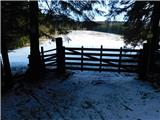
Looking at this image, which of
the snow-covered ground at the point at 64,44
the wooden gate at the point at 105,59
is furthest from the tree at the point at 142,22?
the snow-covered ground at the point at 64,44

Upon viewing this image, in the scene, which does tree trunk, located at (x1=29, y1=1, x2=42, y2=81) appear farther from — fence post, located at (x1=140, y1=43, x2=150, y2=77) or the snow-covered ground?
fence post, located at (x1=140, y1=43, x2=150, y2=77)

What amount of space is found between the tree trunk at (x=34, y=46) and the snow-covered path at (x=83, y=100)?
552mm

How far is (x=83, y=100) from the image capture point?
880 cm

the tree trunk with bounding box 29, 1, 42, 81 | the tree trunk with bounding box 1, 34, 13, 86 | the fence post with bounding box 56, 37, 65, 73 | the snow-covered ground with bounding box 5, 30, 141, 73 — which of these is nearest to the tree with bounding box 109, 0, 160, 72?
the snow-covered ground with bounding box 5, 30, 141, 73

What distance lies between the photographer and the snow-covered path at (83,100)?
7.84 meters

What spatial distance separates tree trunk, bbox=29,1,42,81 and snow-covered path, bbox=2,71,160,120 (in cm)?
55

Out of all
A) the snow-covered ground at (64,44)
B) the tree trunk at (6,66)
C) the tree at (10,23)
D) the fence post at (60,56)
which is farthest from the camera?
the snow-covered ground at (64,44)

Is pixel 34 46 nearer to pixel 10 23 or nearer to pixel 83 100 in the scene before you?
pixel 10 23

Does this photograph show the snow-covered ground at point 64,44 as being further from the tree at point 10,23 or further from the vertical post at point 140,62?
the vertical post at point 140,62

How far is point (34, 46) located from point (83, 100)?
356 cm

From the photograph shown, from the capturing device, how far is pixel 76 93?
30.8ft

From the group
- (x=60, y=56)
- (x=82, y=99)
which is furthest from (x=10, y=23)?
(x=82, y=99)

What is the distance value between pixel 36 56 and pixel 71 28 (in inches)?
81.8

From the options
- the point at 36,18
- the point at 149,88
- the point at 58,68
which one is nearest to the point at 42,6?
the point at 36,18
